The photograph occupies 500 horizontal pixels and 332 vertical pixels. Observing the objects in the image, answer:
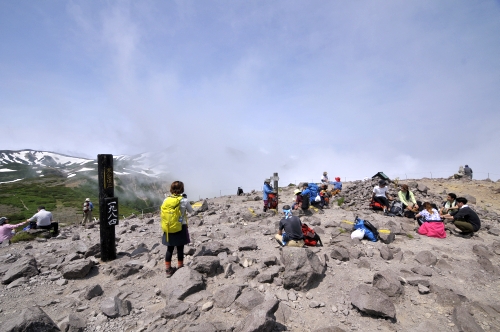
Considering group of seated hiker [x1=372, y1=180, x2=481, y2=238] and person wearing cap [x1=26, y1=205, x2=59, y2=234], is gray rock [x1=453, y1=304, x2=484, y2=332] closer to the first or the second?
group of seated hiker [x1=372, y1=180, x2=481, y2=238]

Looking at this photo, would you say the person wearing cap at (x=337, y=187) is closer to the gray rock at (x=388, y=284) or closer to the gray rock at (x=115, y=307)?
the gray rock at (x=388, y=284)

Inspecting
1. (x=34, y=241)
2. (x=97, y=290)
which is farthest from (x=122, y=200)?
(x=97, y=290)

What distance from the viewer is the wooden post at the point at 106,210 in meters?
7.96

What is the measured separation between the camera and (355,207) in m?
16.5

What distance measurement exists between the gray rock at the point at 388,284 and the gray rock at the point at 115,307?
5754mm

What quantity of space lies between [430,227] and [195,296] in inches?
381

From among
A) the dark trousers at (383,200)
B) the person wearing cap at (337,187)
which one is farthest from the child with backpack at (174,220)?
the person wearing cap at (337,187)

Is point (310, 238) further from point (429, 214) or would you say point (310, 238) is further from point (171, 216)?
point (429, 214)

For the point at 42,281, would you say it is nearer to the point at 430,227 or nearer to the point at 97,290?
the point at 97,290

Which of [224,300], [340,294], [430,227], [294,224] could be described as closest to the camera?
[224,300]

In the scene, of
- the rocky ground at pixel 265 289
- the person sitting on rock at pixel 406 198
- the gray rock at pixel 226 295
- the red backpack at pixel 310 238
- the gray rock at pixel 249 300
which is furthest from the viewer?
the person sitting on rock at pixel 406 198

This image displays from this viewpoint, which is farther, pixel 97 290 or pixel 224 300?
pixel 97 290

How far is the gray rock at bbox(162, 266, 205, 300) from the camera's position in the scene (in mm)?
5703

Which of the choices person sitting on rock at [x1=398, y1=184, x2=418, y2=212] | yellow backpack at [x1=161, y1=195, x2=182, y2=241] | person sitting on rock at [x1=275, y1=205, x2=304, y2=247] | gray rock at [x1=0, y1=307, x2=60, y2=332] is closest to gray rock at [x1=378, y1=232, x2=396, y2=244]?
person sitting on rock at [x1=275, y1=205, x2=304, y2=247]
